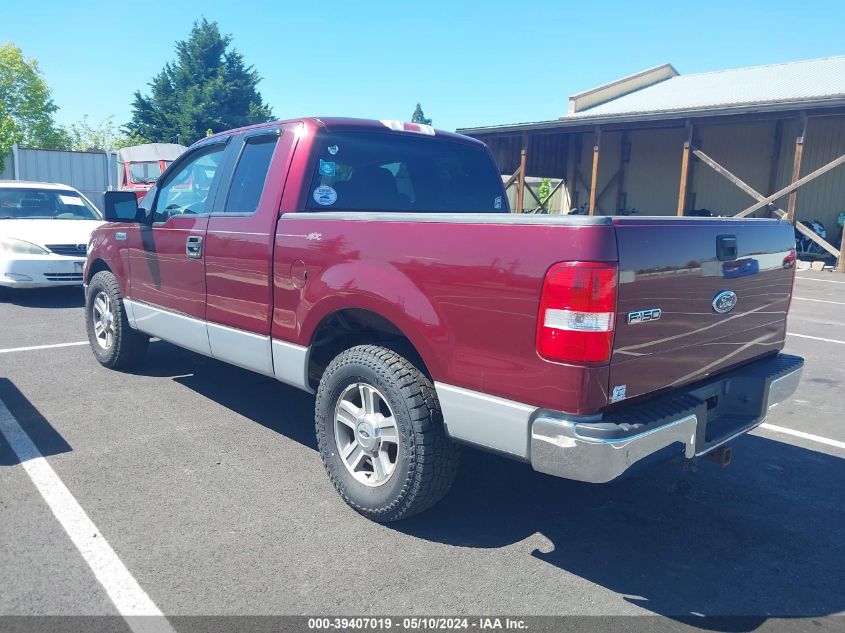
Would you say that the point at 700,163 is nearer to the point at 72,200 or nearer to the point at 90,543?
the point at 72,200

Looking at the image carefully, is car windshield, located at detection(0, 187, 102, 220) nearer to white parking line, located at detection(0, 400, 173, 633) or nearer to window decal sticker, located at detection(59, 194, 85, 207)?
window decal sticker, located at detection(59, 194, 85, 207)

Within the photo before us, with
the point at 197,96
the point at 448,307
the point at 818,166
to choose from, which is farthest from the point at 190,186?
the point at 197,96

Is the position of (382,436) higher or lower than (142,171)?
lower

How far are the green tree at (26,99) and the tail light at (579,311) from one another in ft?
219

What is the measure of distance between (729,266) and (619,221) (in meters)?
0.91

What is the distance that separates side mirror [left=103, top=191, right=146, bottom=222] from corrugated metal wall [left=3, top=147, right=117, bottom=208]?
23.6 m

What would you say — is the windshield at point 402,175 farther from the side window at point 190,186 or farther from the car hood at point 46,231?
the car hood at point 46,231

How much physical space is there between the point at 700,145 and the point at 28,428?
23.5 m

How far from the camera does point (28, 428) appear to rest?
15.0ft

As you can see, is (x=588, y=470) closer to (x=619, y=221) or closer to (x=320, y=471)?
(x=619, y=221)

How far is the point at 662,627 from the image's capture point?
2684mm

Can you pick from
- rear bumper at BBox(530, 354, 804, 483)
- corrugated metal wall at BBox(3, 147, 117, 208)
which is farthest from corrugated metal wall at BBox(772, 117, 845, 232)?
corrugated metal wall at BBox(3, 147, 117, 208)

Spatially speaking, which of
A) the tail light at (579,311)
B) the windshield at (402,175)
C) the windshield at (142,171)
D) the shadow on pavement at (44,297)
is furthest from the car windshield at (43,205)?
the windshield at (142,171)

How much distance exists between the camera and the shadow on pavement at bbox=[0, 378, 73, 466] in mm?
4172
